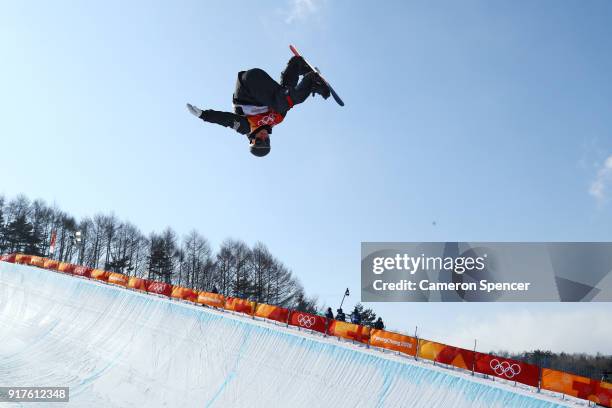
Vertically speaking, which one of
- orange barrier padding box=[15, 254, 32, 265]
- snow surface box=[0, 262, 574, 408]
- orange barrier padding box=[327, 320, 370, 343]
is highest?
orange barrier padding box=[15, 254, 32, 265]

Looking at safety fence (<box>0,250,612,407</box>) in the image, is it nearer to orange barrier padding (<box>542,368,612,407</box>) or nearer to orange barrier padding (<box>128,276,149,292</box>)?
orange barrier padding (<box>542,368,612,407</box>)

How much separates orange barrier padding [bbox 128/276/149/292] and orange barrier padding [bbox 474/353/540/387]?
881 inches

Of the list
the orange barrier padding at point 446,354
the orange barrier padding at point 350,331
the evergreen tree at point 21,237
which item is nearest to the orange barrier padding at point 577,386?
the orange barrier padding at point 446,354

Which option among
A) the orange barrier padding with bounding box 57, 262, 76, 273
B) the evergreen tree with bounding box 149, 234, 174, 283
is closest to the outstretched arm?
the orange barrier padding with bounding box 57, 262, 76, 273

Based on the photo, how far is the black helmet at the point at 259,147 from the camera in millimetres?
4605

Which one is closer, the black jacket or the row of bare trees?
the black jacket

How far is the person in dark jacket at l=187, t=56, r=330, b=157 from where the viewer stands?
12.7 ft

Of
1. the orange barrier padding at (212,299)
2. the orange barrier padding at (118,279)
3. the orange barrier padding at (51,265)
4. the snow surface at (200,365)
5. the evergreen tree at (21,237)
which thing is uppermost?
the evergreen tree at (21,237)

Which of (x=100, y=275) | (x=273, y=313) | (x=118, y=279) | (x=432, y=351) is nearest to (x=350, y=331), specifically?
(x=432, y=351)

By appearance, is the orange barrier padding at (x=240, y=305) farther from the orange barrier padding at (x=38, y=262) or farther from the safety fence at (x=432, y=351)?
the orange barrier padding at (x=38, y=262)

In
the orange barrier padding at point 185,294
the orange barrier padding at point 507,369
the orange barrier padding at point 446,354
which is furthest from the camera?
the orange barrier padding at point 185,294

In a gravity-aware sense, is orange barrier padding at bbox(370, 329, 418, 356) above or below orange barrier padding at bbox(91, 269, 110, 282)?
below

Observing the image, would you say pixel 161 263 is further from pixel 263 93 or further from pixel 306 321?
pixel 263 93

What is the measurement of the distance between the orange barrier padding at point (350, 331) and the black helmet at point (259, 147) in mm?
14561
